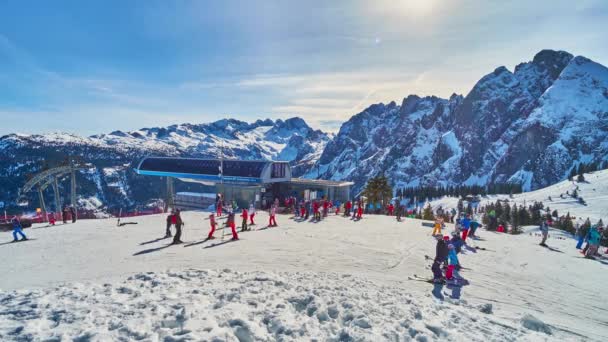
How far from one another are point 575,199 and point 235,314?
18372 cm

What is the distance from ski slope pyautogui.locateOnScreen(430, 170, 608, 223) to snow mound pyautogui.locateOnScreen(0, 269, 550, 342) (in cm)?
14858

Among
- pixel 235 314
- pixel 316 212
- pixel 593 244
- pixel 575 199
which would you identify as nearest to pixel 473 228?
pixel 593 244

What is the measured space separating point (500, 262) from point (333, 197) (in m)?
31.8

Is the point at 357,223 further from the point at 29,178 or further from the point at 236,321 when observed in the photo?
the point at 29,178

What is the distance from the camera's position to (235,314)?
8.36 metres

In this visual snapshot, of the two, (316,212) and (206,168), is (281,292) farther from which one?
(206,168)

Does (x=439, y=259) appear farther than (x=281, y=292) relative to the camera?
Yes

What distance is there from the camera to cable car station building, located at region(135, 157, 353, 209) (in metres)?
39.3

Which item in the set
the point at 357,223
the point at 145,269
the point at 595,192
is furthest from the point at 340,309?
the point at 595,192

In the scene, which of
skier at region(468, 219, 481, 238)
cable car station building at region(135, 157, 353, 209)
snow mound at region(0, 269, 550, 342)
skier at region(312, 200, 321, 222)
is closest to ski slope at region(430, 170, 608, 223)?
cable car station building at region(135, 157, 353, 209)

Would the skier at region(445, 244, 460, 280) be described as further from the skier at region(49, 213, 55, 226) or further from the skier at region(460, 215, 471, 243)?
the skier at region(49, 213, 55, 226)

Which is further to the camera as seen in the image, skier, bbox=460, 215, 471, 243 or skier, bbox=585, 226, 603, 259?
skier, bbox=460, 215, 471, 243

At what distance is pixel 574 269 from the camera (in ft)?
54.9

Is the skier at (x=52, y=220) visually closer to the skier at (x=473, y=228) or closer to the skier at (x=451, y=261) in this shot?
the skier at (x=451, y=261)
